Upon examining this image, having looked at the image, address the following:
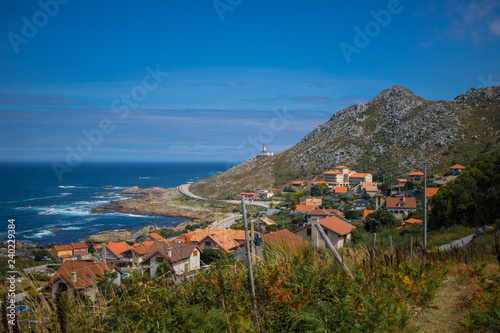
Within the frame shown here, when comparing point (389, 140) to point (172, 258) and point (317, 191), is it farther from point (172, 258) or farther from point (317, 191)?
point (172, 258)

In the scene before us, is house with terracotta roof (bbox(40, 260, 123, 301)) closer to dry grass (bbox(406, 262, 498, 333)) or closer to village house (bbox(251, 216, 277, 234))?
dry grass (bbox(406, 262, 498, 333))

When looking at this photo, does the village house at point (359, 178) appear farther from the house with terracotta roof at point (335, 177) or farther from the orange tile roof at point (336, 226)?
the orange tile roof at point (336, 226)

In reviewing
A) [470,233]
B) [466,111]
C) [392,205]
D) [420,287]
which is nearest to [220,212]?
[392,205]

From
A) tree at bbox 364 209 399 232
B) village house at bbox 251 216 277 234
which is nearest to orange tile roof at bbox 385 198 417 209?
tree at bbox 364 209 399 232

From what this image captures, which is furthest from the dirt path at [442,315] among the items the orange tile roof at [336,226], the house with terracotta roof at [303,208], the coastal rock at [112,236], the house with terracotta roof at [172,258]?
the house with terracotta roof at [303,208]

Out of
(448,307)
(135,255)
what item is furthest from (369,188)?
(448,307)

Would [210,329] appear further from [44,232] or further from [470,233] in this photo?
[44,232]
